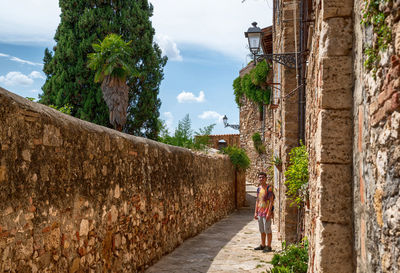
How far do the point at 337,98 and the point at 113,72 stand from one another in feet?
44.8

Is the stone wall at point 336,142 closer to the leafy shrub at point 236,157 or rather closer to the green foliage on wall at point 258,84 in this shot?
the leafy shrub at point 236,157

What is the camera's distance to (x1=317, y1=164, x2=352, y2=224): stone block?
2547 mm

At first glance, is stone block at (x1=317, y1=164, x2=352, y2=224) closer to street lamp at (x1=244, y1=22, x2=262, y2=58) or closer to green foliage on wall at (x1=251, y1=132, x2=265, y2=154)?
street lamp at (x1=244, y1=22, x2=262, y2=58)

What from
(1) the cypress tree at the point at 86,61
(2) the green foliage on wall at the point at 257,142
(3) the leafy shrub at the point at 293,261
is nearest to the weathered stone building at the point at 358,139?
(3) the leafy shrub at the point at 293,261

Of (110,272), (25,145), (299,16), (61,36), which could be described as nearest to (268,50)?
(299,16)

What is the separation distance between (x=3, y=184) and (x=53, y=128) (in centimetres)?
73

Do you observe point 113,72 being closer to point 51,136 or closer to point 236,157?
point 236,157

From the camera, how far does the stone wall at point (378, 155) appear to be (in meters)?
1.55

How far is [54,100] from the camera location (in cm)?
1759

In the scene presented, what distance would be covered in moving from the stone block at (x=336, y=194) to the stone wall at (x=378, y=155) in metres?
0.17

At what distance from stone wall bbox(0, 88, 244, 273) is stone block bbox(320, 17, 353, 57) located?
81.7 inches

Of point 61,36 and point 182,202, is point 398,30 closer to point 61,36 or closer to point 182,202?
point 182,202

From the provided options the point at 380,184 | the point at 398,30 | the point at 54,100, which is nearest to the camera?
the point at 398,30

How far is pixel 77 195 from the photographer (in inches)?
142
